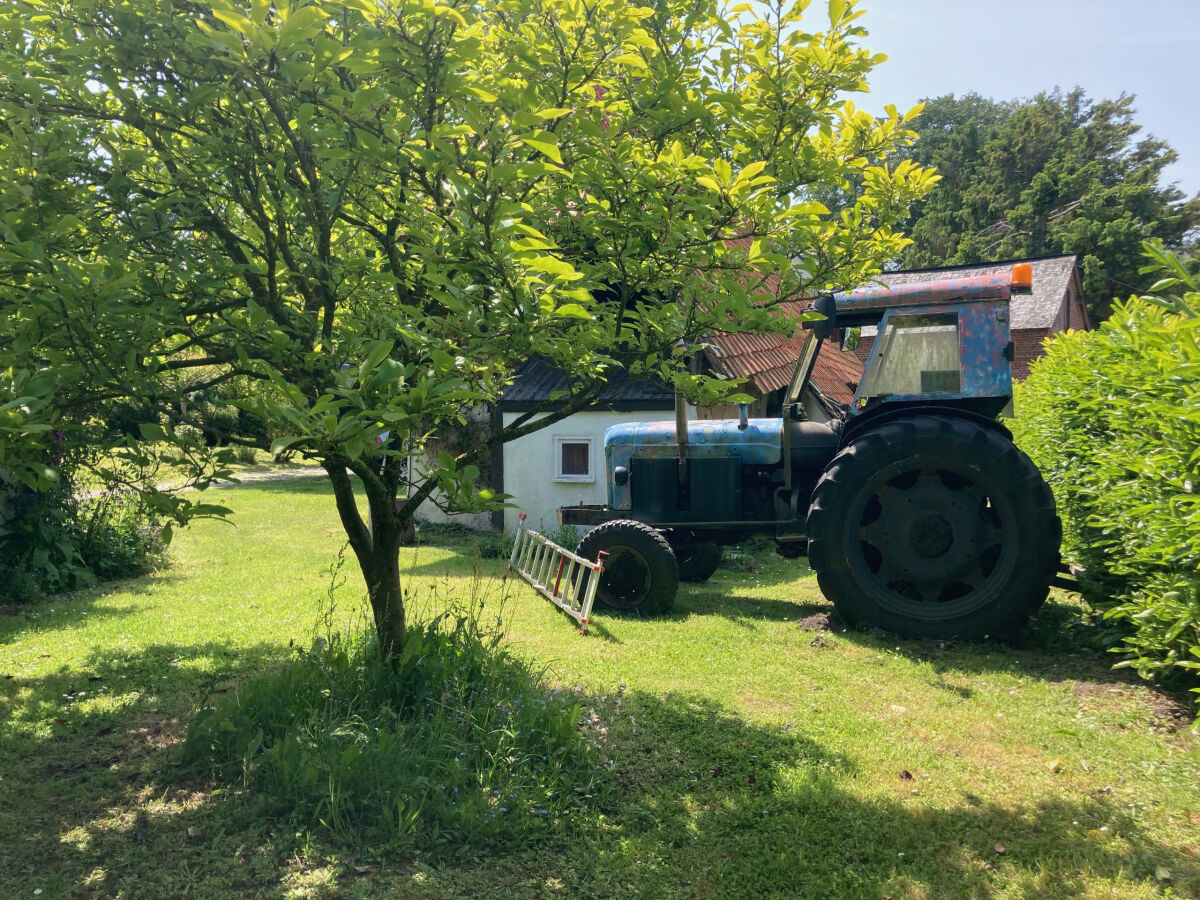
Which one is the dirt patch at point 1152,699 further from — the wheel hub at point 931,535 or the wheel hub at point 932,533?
the wheel hub at point 931,535

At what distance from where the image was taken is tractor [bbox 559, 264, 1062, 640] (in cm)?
602

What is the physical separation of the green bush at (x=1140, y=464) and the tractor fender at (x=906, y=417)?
55cm

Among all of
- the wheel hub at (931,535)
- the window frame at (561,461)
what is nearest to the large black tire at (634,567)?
the wheel hub at (931,535)

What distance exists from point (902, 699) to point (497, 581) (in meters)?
5.46

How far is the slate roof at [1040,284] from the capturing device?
26.6 m

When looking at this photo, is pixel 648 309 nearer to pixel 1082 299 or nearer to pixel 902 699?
pixel 902 699

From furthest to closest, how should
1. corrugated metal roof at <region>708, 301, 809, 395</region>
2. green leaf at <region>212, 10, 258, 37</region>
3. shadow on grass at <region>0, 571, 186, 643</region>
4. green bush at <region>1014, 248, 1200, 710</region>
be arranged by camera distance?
corrugated metal roof at <region>708, 301, 809, 395</region>
shadow on grass at <region>0, 571, 186, 643</region>
green bush at <region>1014, 248, 1200, 710</region>
green leaf at <region>212, 10, 258, 37</region>

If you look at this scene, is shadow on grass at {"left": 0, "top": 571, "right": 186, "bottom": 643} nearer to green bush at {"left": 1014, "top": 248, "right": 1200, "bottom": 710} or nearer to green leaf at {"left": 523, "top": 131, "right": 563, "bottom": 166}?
green leaf at {"left": 523, "top": 131, "right": 563, "bottom": 166}

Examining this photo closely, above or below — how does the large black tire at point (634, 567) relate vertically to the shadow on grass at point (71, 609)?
above

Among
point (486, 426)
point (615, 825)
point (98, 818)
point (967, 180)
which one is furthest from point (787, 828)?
point (967, 180)

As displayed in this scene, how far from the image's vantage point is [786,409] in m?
7.24

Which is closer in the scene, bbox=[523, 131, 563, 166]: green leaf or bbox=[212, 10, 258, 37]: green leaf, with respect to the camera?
bbox=[212, 10, 258, 37]: green leaf

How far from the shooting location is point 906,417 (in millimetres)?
6617

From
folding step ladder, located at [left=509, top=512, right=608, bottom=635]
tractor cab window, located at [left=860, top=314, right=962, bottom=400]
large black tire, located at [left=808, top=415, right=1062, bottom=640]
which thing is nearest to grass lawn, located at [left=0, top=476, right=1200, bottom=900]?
large black tire, located at [left=808, top=415, right=1062, bottom=640]
